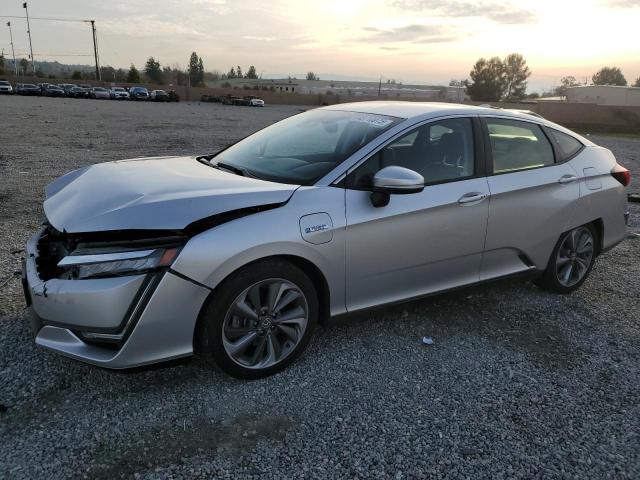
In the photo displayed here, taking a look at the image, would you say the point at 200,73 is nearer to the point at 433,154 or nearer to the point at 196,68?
the point at 196,68

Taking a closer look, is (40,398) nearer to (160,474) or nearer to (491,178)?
(160,474)

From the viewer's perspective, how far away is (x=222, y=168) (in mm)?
3912

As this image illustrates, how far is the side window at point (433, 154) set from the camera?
3.55m

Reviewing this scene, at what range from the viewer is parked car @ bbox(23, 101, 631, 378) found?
2764 mm

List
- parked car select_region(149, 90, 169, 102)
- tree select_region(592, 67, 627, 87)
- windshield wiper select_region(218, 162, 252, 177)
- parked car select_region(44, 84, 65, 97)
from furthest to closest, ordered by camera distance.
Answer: tree select_region(592, 67, 627, 87)
parked car select_region(149, 90, 169, 102)
parked car select_region(44, 84, 65, 97)
windshield wiper select_region(218, 162, 252, 177)

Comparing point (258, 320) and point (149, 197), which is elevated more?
point (149, 197)

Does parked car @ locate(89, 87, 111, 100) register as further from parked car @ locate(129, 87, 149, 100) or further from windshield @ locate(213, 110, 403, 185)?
windshield @ locate(213, 110, 403, 185)

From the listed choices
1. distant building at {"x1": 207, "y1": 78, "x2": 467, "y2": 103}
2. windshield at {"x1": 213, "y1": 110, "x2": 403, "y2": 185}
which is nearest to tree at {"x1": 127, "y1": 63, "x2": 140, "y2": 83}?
distant building at {"x1": 207, "y1": 78, "x2": 467, "y2": 103}

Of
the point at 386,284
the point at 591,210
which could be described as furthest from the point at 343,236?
the point at 591,210

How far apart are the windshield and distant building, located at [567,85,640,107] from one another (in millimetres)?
66838

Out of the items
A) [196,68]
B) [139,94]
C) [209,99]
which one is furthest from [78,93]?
[196,68]

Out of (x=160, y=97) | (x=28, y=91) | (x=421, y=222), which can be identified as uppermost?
(x=421, y=222)

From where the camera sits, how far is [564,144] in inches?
182

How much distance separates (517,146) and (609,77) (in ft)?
459
